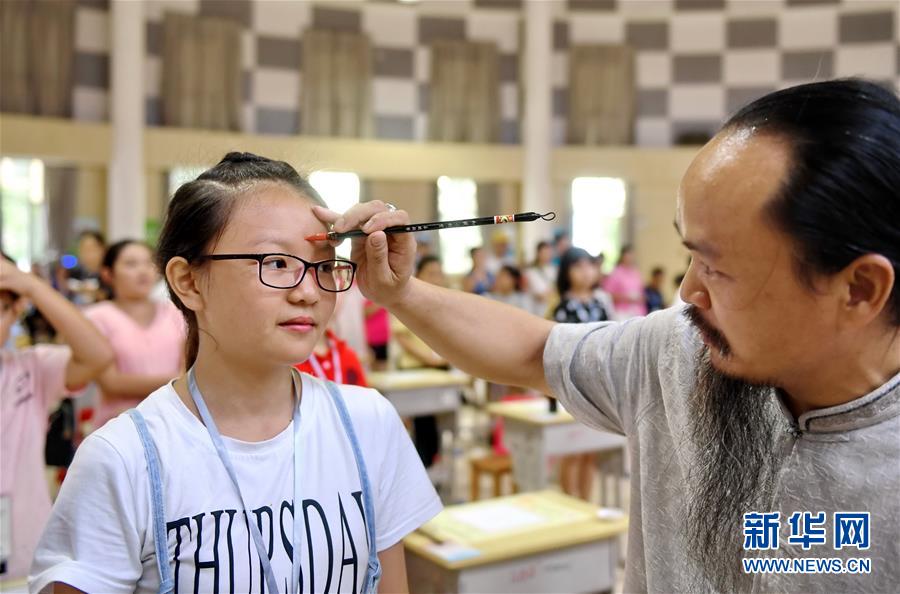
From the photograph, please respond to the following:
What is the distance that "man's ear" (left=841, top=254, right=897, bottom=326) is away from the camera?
2.84 feet

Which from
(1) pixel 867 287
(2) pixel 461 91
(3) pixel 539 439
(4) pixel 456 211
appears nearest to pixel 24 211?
(4) pixel 456 211

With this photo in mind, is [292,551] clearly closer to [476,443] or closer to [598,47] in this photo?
[476,443]

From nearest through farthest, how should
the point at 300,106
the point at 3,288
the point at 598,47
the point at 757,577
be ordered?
1. the point at 757,577
2. the point at 3,288
3. the point at 300,106
4. the point at 598,47

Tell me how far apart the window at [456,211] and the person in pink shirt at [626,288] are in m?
2.35

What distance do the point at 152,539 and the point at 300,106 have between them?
9224 mm

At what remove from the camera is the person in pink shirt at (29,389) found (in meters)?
2.09

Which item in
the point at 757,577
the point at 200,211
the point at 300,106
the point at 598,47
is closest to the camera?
the point at 757,577

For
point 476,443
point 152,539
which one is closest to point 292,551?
point 152,539

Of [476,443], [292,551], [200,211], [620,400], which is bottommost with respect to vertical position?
[476,443]

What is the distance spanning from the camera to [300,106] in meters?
9.71

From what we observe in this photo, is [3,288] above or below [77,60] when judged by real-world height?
below

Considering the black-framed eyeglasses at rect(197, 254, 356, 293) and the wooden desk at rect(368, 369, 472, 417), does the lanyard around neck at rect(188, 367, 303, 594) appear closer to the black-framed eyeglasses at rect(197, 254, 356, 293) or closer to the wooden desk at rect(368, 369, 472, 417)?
the black-framed eyeglasses at rect(197, 254, 356, 293)

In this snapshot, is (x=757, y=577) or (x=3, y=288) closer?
(x=757, y=577)

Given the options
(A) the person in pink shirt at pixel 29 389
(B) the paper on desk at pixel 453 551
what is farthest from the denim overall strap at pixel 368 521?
(A) the person in pink shirt at pixel 29 389
